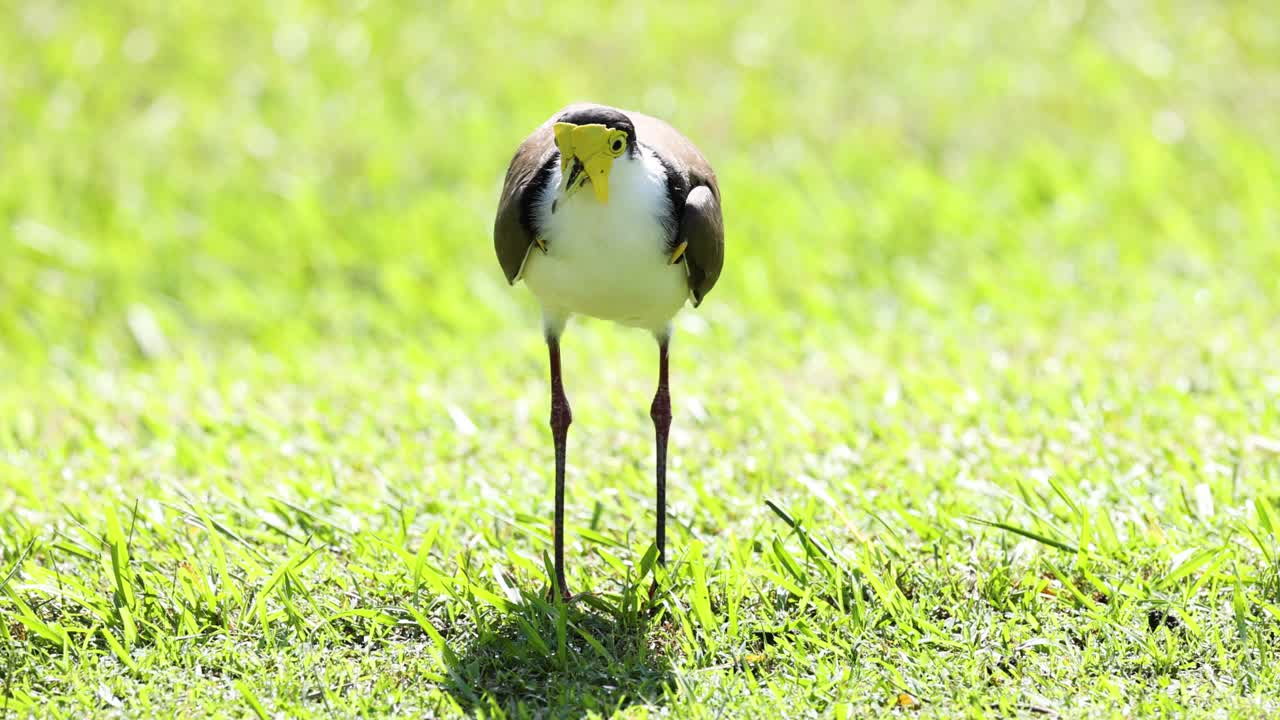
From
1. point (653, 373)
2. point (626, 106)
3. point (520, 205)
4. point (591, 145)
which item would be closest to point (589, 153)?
point (591, 145)

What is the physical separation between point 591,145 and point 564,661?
149 centimetres

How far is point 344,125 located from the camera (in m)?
9.76

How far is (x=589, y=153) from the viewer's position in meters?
3.68

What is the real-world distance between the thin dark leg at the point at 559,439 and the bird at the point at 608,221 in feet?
0.05

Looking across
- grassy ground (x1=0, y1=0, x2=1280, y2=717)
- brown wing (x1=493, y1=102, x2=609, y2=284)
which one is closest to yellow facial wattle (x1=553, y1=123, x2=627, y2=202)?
brown wing (x1=493, y1=102, x2=609, y2=284)

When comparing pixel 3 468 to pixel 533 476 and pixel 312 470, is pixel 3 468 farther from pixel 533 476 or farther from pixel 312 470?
pixel 533 476

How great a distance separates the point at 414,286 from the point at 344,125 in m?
2.01

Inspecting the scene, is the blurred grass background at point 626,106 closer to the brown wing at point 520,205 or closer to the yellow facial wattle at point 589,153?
the brown wing at point 520,205

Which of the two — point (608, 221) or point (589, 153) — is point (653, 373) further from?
point (589, 153)

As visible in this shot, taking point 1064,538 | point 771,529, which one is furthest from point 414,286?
point 1064,538

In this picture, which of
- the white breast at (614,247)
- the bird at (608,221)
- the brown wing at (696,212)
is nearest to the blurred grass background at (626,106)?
the brown wing at (696,212)

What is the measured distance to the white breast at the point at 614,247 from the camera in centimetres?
379

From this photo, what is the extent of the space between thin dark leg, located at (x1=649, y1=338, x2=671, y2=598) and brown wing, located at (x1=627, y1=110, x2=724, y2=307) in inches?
13.2

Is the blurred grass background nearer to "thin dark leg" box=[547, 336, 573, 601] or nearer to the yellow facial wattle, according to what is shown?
"thin dark leg" box=[547, 336, 573, 601]
